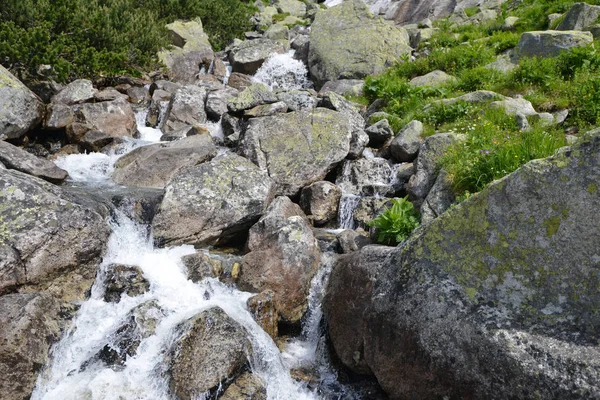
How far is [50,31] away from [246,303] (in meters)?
14.6

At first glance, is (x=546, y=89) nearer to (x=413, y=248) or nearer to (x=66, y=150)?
(x=413, y=248)

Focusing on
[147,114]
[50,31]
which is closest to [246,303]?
[147,114]

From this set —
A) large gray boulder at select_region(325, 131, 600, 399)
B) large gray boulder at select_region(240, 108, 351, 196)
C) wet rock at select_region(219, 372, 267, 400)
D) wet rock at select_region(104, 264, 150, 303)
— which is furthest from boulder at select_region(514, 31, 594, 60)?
wet rock at select_region(104, 264, 150, 303)

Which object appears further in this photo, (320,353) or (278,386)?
(320,353)

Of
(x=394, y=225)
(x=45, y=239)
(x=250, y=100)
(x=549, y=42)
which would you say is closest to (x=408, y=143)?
(x=394, y=225)

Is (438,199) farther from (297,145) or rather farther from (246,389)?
(246,389)

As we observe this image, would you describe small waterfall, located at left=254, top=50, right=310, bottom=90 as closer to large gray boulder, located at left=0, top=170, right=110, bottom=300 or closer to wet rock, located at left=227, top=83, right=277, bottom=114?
wet rock, located at left=227, top=83, right=277, bottom=114

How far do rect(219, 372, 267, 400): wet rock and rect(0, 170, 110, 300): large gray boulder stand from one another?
3.51 metres

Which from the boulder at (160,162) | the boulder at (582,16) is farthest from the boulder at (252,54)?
the boulder at (582,16)

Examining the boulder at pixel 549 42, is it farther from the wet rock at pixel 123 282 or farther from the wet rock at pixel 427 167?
the wet rock at pixel 123 282

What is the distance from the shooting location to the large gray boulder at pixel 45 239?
7617 millimetres

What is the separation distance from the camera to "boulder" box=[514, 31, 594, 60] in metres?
14.1

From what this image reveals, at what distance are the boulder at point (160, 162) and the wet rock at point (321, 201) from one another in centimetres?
316

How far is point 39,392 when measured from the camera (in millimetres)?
6441
